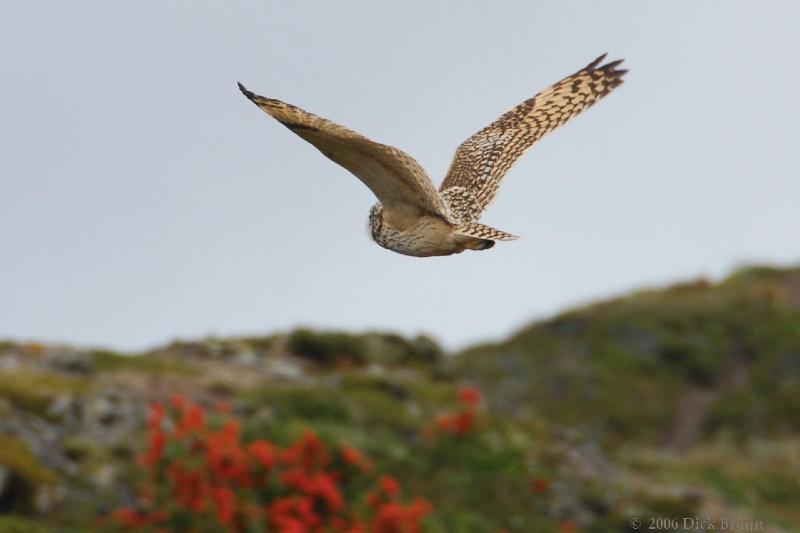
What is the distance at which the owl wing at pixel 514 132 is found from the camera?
369 inches

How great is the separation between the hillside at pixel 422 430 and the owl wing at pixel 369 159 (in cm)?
582

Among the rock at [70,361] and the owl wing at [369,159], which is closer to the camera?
the owl wing at [369,159]

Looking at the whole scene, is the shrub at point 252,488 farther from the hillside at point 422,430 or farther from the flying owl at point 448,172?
the flying owl at point 448,172

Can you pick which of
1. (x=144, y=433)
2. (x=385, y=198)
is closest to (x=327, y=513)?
(x=144, y=433)

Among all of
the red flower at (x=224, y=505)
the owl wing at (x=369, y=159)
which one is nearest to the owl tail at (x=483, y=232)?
the owl wing at (x=369, y=159)

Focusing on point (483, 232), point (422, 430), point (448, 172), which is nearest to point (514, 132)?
point (448, 172)

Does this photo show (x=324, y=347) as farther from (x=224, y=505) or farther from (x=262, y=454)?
(x=224, y=505)

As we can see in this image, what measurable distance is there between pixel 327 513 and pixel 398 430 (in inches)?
127

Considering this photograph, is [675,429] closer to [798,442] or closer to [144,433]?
[798,442]

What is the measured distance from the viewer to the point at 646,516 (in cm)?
1587

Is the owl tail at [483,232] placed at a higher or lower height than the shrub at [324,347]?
lower

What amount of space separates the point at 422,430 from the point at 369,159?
9.44 m

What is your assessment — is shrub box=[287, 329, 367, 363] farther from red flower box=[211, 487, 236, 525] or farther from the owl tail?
the owl tail

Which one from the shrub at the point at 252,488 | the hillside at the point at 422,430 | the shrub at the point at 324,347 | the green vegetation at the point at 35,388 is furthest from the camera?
the shrub at the point at 324,347
